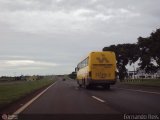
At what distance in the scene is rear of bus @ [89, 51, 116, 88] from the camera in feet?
117

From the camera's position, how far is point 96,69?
35.8m

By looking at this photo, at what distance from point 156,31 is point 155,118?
5253cm

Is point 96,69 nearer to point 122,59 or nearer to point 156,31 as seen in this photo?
point 156,31

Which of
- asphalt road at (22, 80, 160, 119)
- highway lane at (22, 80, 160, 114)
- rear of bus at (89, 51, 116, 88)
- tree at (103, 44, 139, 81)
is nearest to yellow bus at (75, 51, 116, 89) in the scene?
rear of bus at (89, 51, 116, 88)

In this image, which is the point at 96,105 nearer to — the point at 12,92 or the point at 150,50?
the point at 12,92

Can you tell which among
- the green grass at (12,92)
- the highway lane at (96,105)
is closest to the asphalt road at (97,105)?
the highway lane at (96,105)

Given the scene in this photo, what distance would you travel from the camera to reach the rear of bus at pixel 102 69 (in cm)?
3572

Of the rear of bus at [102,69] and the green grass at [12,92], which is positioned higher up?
the rear of bus at [102,69]

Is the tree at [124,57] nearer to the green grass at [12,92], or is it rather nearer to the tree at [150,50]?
the tree at [150,50]

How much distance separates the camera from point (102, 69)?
35781 millimetres

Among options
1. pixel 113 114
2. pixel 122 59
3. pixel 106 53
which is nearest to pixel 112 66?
pixel 106 53

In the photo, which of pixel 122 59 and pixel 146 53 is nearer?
pixel 146 53

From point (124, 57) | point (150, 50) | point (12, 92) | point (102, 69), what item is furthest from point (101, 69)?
point (124, 57)

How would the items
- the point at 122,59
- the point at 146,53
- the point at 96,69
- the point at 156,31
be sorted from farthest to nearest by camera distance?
1. the point at 122,59
2. the point at 146,53
3. the point at 156,31
4. the point at 96,69
